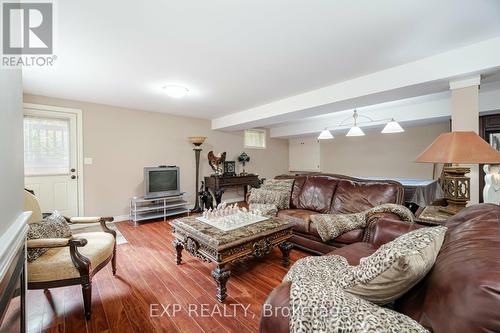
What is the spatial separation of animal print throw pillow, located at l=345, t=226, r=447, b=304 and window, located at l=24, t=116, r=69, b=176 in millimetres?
4733

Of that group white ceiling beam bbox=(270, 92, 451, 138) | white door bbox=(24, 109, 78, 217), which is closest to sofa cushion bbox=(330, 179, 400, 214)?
white ceiling beam bbox=(270, 92, 451, 138)

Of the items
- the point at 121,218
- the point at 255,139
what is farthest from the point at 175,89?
the point at 255,139

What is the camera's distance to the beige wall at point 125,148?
158 inches

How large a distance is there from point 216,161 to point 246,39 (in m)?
3.61

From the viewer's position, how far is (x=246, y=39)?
2.04m

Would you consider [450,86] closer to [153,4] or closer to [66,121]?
[153,4]

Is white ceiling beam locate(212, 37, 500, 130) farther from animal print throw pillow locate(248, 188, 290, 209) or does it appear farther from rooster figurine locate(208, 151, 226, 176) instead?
rooster figurine locate(208, 151, 226, 176)

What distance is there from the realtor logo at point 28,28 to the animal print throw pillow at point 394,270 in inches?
72.4

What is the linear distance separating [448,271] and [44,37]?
3243mm

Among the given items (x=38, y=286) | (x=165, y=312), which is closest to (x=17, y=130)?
(x=38, y=286)

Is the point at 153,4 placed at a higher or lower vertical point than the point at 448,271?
higher

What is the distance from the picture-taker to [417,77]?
8.14ft

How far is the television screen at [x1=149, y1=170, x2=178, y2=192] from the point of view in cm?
430

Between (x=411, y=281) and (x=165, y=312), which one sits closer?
(x=411, y=281)
